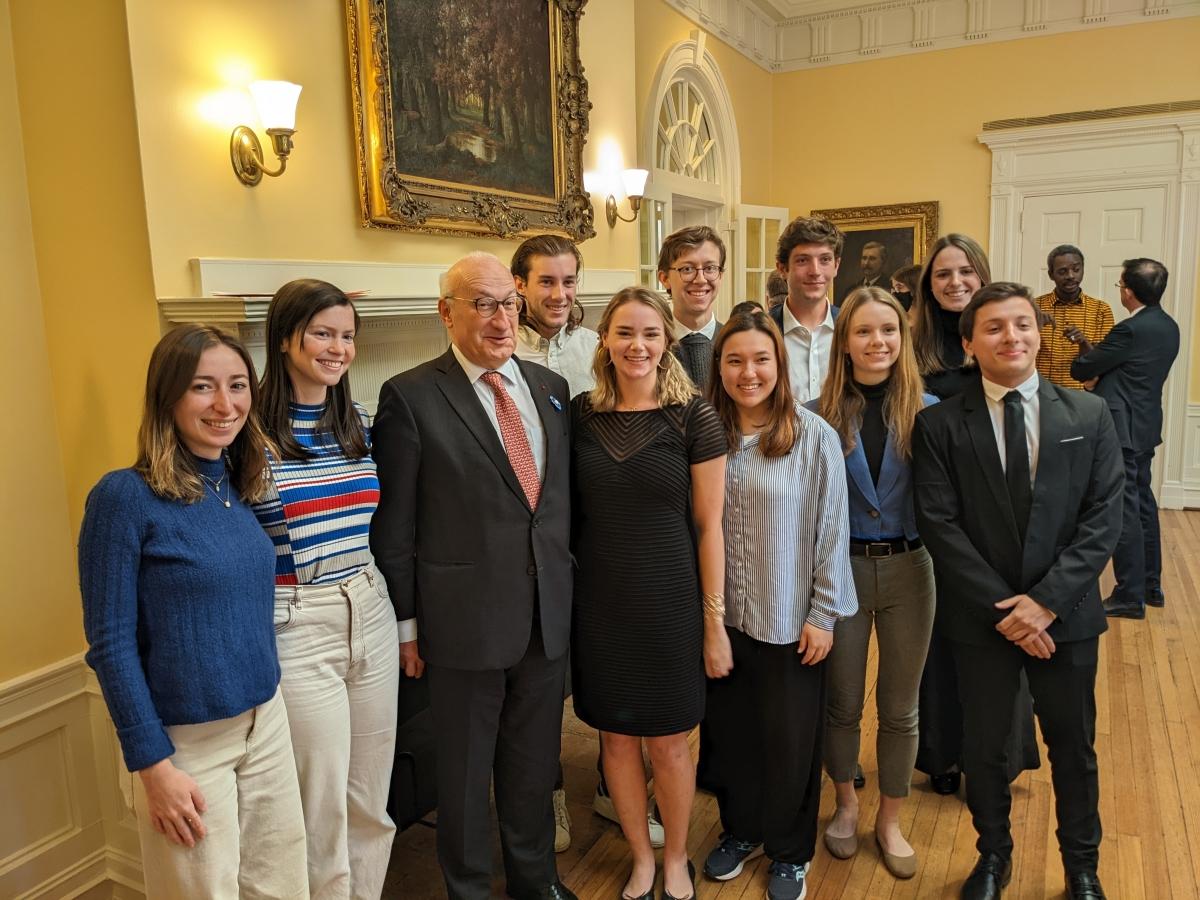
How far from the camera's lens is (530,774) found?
2.27 m

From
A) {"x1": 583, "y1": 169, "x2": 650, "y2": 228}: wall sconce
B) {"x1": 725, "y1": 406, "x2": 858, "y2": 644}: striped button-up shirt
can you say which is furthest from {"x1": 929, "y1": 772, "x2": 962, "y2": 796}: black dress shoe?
{"x1": 583, "y1": 169, "x2": 650, "y2": 228}: wall sconce

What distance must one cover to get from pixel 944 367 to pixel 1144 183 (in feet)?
17.0

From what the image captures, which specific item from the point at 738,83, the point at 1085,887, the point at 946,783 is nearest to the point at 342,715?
the point at 1085,887

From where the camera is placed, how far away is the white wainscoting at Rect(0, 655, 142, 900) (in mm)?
2623

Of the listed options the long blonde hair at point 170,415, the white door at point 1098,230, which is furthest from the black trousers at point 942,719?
the white door at point 1098,230

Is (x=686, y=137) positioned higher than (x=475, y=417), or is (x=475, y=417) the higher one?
(x=686, y=137)

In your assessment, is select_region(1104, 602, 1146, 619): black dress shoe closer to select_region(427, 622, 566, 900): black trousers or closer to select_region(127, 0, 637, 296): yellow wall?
select_region(427, 622, 566, 900): black trousers

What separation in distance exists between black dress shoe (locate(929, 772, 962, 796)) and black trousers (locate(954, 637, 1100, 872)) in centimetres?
57

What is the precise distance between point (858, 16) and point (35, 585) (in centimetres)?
728

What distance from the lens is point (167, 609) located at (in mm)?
1635

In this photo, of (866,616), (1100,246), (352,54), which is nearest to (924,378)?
(866,616)

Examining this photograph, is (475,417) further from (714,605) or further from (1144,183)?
(1144,183)

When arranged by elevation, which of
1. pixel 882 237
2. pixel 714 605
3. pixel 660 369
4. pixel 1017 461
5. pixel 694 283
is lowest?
pixel 714 605

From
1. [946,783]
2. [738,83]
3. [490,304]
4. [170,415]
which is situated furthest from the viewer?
[738,83]
